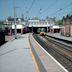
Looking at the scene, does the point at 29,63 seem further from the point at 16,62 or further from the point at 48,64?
the point at 48,64

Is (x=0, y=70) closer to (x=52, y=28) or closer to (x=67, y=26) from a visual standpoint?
(x=67, y=26)

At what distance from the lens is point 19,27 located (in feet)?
380

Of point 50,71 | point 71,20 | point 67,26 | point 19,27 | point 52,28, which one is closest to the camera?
point 50,71

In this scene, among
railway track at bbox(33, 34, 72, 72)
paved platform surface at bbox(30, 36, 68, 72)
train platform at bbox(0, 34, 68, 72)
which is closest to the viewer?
paved platform surface at bbox(30, 36, 68, 72)

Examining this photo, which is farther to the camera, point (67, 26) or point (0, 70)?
point (67, 26)

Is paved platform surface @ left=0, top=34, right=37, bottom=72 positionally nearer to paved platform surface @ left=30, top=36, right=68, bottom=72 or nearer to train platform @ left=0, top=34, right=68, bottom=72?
train platform @ left=0, top=34, right=68, bottom=72

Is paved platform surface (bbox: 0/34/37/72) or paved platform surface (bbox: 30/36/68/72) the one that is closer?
paved platform surface (bbox: 30/36/68/72)

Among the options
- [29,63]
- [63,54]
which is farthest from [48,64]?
[63,54]

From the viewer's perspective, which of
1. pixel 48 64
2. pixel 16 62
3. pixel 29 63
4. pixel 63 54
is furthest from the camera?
pixel 63 54

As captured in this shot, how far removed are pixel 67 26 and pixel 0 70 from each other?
229 feet

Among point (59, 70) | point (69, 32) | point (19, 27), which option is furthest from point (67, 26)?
point (59, 70)

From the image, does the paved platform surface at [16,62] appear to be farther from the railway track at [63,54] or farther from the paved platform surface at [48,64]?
the railway track at [63,54]

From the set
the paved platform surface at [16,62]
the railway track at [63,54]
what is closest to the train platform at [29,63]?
the paved platform surface at [16,62]

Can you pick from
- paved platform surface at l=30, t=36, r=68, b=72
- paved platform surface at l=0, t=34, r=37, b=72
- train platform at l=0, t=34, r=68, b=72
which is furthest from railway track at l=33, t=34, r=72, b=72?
paved platform surface at l=0, t=34, r=37, b=72
